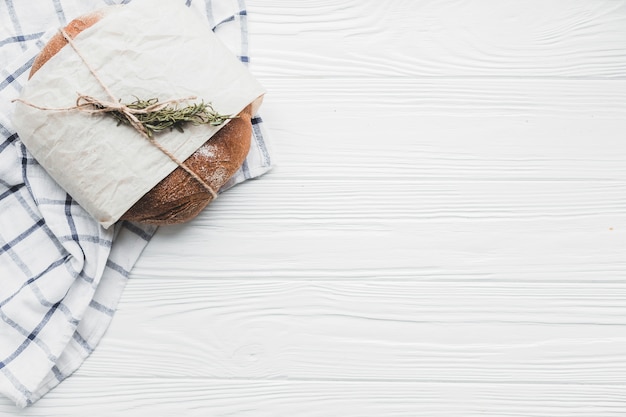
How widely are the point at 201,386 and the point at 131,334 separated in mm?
139

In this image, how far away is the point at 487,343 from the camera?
2.99ft

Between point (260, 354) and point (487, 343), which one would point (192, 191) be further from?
point (487, 343)

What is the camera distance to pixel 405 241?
3.02 ft

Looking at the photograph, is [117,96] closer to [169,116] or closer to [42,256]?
[169,116]

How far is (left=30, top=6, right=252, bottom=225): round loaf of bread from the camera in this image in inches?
30.7

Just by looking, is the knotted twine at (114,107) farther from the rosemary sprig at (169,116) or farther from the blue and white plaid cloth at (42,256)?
the blue and white plaid cloth at (42,256)

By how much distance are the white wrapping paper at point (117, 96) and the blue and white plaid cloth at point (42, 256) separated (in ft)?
0.28

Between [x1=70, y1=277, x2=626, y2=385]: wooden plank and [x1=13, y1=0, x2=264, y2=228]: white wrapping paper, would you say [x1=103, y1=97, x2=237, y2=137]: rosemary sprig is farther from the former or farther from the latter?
[x1=70, y1=277, x2=626, y2=385]: wooden plank

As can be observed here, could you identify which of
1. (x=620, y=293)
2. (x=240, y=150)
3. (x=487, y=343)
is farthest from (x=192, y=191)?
(x=620, y=293)

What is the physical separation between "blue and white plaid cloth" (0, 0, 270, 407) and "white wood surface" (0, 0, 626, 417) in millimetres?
35

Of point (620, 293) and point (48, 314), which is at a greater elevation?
point (48, 314)

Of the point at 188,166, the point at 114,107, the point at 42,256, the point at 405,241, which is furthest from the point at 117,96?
the point at 405,241

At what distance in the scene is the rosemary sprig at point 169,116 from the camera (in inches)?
29.8

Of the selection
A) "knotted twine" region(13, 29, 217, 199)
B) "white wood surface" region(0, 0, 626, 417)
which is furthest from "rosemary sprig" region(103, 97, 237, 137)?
"white wood surface" region(0, 0, 626, 417)
